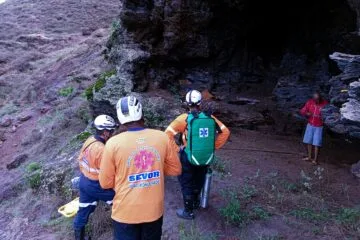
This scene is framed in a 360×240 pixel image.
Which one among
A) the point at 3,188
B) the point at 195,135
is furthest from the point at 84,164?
the point at 3,188

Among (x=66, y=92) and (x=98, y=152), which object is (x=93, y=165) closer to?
(x=98, y=152)

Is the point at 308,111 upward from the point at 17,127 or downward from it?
upward

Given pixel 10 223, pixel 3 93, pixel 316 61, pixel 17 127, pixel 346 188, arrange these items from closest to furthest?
pixel 346 188
pixel 10 223
pixel 316 61
pixel 17 127
pixel 3 93

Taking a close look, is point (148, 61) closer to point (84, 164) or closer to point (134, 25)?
point (134, 25)

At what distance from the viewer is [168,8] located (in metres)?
10.6

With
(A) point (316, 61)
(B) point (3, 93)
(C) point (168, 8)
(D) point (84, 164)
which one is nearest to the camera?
(D) point (84, 164)

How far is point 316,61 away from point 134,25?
5.30 meters

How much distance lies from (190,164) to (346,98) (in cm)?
249

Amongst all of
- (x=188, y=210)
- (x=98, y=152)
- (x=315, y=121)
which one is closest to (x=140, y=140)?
(x=98, y=152)

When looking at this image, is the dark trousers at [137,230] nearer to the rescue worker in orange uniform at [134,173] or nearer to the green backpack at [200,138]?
the rescue worker in orange uniform at [134,173]

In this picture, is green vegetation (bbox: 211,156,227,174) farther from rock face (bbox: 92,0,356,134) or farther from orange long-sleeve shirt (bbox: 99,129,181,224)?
orange long-sleeve shirt (bbox: 99,129,181,224)

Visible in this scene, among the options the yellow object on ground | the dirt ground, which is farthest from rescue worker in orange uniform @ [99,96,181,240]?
the yellow object on ground

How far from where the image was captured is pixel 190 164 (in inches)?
235

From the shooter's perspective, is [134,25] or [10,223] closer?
[10,223]
